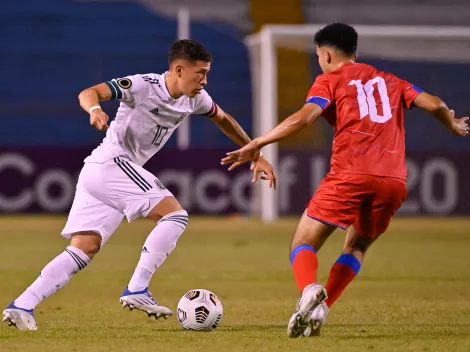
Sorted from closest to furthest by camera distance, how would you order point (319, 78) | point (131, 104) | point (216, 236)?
1. point (319, 78)
2. point (131, 104)
3. point (216, 236)

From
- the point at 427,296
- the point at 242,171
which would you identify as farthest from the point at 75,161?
the point at 427,296

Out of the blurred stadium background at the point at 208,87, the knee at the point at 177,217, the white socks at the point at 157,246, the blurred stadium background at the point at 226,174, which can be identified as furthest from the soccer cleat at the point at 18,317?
the blurred stadium background at the point at 208,87

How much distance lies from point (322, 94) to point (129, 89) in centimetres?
125

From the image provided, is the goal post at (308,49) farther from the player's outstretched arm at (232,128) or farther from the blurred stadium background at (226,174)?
the player's outstretched arm at (232,128)

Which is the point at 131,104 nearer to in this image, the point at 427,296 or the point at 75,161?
the point at 427,296

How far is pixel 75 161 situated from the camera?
18.2m

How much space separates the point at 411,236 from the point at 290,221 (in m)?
3.40

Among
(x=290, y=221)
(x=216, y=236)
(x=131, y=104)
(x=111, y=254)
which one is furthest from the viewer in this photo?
(x=290, y=221)

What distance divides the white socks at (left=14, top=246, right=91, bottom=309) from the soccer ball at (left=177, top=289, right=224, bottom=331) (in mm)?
689

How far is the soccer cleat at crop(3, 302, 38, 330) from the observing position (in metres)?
5.89

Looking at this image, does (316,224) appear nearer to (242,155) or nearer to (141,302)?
(242,155)

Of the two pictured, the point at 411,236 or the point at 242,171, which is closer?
the point at 411,236

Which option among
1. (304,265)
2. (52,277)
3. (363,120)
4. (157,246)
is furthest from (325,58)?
(52,277)

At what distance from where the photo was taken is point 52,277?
606 centimetres
